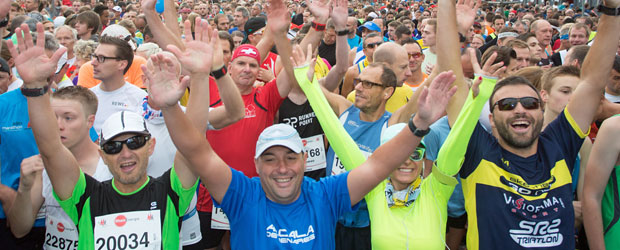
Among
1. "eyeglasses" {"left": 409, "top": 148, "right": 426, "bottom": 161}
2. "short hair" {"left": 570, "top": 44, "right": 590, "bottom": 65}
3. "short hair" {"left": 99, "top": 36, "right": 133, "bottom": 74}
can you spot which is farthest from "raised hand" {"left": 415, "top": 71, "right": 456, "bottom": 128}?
"short hair" {"left": 99, "top": 36, "right": 133, "bottom": 74}

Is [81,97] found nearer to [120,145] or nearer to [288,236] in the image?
[120,145]

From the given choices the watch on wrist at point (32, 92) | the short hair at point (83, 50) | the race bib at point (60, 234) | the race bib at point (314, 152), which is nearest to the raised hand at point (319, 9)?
the race bib at point (314, 152)

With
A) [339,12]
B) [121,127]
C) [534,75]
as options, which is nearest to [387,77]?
[339,12]

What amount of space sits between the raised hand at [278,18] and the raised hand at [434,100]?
1668mm

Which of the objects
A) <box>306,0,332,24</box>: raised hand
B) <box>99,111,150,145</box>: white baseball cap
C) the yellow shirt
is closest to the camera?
<box>99,111,150,145</box>: white baseball cap

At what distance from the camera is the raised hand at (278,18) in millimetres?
3811

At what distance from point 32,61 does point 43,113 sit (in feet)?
0.87

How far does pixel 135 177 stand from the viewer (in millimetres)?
2676

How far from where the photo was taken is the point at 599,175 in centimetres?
292

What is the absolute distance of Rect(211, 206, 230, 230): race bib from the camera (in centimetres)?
384

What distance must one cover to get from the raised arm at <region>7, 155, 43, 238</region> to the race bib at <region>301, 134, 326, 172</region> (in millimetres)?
2058

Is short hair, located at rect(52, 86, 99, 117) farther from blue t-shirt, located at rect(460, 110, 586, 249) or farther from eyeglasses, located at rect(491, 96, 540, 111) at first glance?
eyeglasses, located at rect(491, 96, 540, 111)

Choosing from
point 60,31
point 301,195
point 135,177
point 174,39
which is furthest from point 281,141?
point 60,31

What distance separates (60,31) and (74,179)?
5.04m
